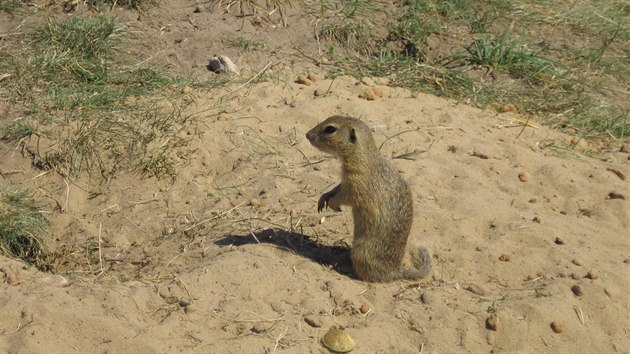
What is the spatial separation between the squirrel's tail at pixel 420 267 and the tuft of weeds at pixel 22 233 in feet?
6.82

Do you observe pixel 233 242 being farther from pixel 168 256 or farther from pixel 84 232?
pixel 84 232

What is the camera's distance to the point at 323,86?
6.97m

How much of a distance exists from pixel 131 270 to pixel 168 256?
21cm

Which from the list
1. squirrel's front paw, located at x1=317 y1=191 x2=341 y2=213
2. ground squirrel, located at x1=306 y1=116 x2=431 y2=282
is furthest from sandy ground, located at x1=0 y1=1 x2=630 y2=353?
squirrel's front paw, located at x1=317 y1=191 x2=341 y2=213

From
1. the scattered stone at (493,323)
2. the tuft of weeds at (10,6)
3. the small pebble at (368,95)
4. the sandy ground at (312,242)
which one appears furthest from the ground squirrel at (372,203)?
the tuft of weeds at (10,6)

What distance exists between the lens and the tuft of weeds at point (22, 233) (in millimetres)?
5344

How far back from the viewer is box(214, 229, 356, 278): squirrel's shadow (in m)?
5.07

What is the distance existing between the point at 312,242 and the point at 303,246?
9 cm

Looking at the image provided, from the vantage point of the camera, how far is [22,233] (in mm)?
A: 5371

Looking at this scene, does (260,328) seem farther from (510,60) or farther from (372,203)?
(510,60)

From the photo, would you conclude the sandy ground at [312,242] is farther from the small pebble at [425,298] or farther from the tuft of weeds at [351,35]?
the tuft of weeds at [351,35]

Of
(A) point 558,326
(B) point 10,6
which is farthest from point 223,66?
(A) point 558,326

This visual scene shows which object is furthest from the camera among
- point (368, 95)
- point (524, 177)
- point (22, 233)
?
point (368, 95)

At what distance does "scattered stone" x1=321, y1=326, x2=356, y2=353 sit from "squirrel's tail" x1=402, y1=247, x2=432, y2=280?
0.73 meters
